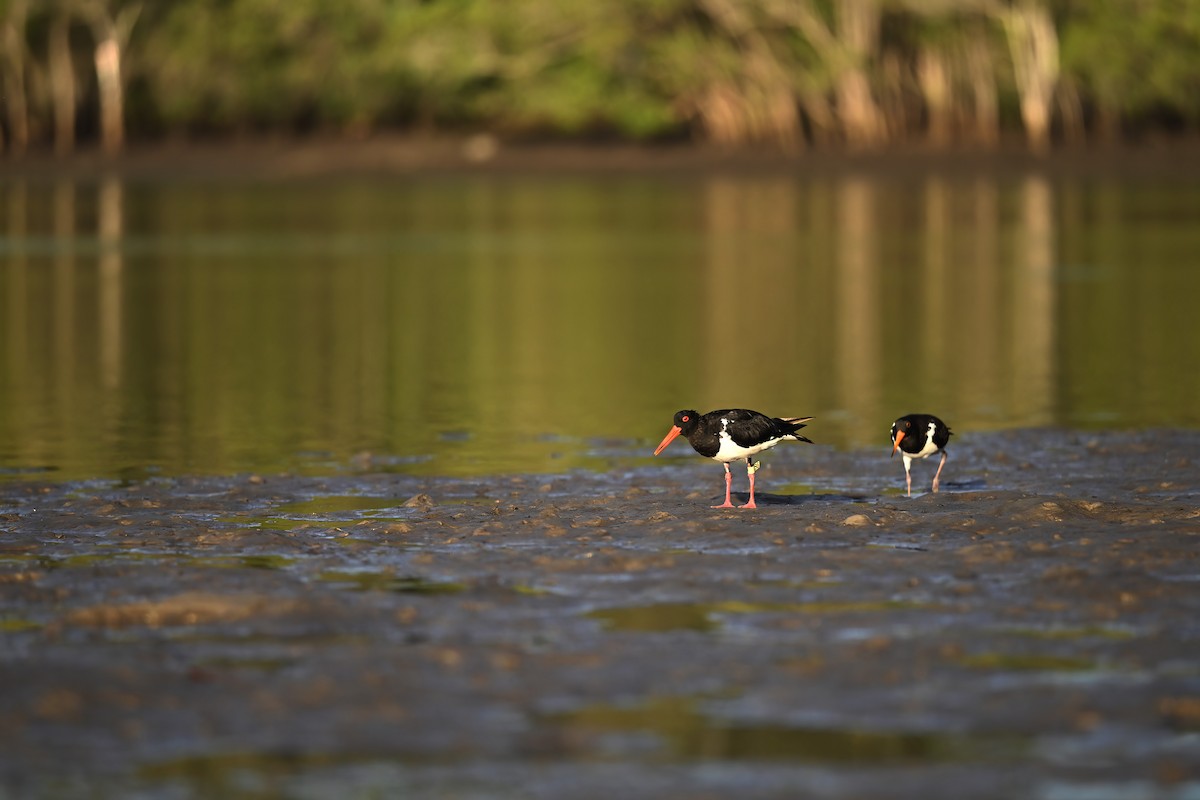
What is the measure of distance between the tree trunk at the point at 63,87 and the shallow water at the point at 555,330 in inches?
816

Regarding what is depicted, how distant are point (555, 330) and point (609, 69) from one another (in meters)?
53.1

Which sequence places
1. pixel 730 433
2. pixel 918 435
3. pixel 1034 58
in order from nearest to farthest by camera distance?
pixel 730 433 < pixel 918 435 < pixel 1034 58

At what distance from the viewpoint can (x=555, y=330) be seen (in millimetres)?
26328

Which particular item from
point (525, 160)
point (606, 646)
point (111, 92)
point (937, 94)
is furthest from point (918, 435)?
point (525, 160)

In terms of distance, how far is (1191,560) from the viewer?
10195 millimetres

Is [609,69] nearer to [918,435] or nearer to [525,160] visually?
[525,160]

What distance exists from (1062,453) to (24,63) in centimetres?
6665

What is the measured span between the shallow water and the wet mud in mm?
3477

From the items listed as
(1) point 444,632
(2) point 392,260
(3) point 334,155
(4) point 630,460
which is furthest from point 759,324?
(3) point 334,155

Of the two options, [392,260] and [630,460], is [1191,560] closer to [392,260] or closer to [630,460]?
[630,460]

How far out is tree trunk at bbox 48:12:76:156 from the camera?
7381cm

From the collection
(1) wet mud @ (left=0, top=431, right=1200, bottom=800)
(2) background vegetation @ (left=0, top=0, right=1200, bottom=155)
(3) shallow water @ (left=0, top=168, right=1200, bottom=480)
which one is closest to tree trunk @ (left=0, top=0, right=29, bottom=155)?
(2) background vegetation @ (left=0, top=0, right=1200, bottom=155)

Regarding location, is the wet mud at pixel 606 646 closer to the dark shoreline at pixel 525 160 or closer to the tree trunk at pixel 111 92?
the dark shoreline at pixel 525 160

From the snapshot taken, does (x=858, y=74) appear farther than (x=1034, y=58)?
Yes
